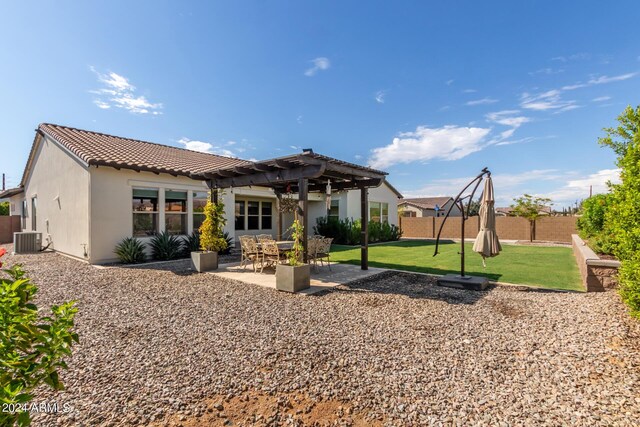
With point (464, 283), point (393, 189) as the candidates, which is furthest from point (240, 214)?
point (393, 189)

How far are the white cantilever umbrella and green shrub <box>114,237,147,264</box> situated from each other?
11.2 meters

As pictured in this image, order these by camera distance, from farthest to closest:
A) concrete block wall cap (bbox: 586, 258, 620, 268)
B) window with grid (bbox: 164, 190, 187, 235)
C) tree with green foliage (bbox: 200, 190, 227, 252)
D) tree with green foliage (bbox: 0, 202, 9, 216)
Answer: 1. tree with green foliage (bbox: 0, 202, 9, 216)
2. window with grid (bbox: 164, 190, 187, 235)
3. tree with green foliage (bbox: 200, 190, 227, 252)
4. concrete block wall cap (bbox: 586, 258, 620, 268)

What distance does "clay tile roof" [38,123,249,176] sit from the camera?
10.6m

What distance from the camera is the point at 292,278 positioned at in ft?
22.1

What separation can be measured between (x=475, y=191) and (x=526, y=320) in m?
3.40

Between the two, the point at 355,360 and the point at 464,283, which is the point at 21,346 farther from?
Answer: the point at 464,283

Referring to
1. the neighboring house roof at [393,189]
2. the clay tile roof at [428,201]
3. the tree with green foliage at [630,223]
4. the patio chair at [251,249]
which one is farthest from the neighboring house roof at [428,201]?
the tree with green foliage at [630,223]

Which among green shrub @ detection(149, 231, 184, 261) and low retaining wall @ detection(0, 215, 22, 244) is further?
low retaining wall @ detection(0, 215, 22, 244)

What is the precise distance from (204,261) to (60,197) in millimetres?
8590

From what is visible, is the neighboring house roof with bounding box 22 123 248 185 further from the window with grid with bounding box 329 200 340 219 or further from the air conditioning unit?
the window with grid with bounding box 329 200 340 219

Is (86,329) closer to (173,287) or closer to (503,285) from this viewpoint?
(173,287)

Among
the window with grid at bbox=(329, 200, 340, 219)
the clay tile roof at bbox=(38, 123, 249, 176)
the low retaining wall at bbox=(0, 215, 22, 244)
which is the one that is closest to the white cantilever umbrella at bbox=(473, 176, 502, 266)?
the clay tile roof at bbox=(38, 123, 249, 176)

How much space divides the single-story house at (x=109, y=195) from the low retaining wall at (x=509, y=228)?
47.2 feet

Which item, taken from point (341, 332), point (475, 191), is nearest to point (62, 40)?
point (341, 332)
